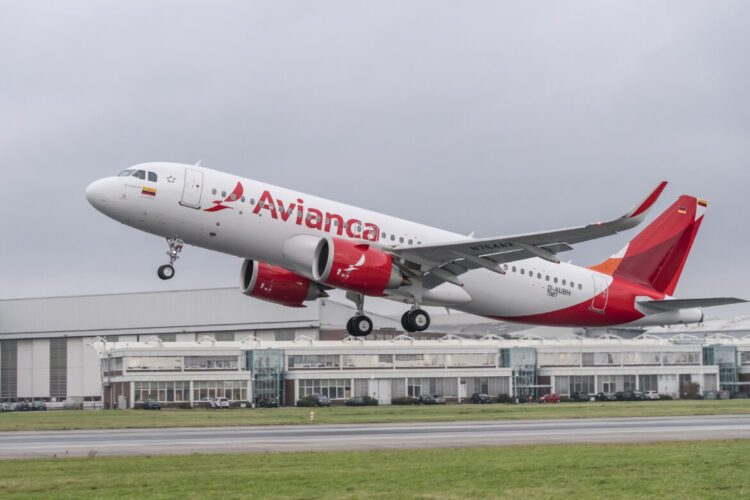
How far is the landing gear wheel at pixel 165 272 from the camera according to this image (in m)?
39.8

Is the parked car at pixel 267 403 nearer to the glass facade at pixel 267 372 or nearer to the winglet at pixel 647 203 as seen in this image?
the glass facade at pixel 267 372

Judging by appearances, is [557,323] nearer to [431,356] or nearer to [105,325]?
[431,356]

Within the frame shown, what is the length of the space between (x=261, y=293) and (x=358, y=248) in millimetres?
7308

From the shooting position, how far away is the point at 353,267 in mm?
39156

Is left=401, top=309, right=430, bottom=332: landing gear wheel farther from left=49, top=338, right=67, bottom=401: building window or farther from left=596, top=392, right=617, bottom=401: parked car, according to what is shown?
left=49, top=338, right=67, bottom=401: building window

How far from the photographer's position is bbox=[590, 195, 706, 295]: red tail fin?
50.6 m

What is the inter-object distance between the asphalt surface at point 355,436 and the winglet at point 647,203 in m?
11.3

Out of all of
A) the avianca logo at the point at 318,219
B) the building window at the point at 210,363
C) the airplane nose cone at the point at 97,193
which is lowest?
the building window at the point at 210,363

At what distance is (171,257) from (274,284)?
616 cm

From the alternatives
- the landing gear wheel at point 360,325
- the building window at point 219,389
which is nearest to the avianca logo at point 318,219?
the landing gear wheel at point 360,325

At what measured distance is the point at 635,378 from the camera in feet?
369

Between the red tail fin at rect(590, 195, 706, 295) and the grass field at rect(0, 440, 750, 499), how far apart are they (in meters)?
14.2

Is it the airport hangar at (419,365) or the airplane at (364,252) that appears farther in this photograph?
the airport hangar at (419,365)

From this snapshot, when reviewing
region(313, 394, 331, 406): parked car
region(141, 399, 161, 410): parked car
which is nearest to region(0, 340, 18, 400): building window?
region(141, 399, 161, 410): parked car
